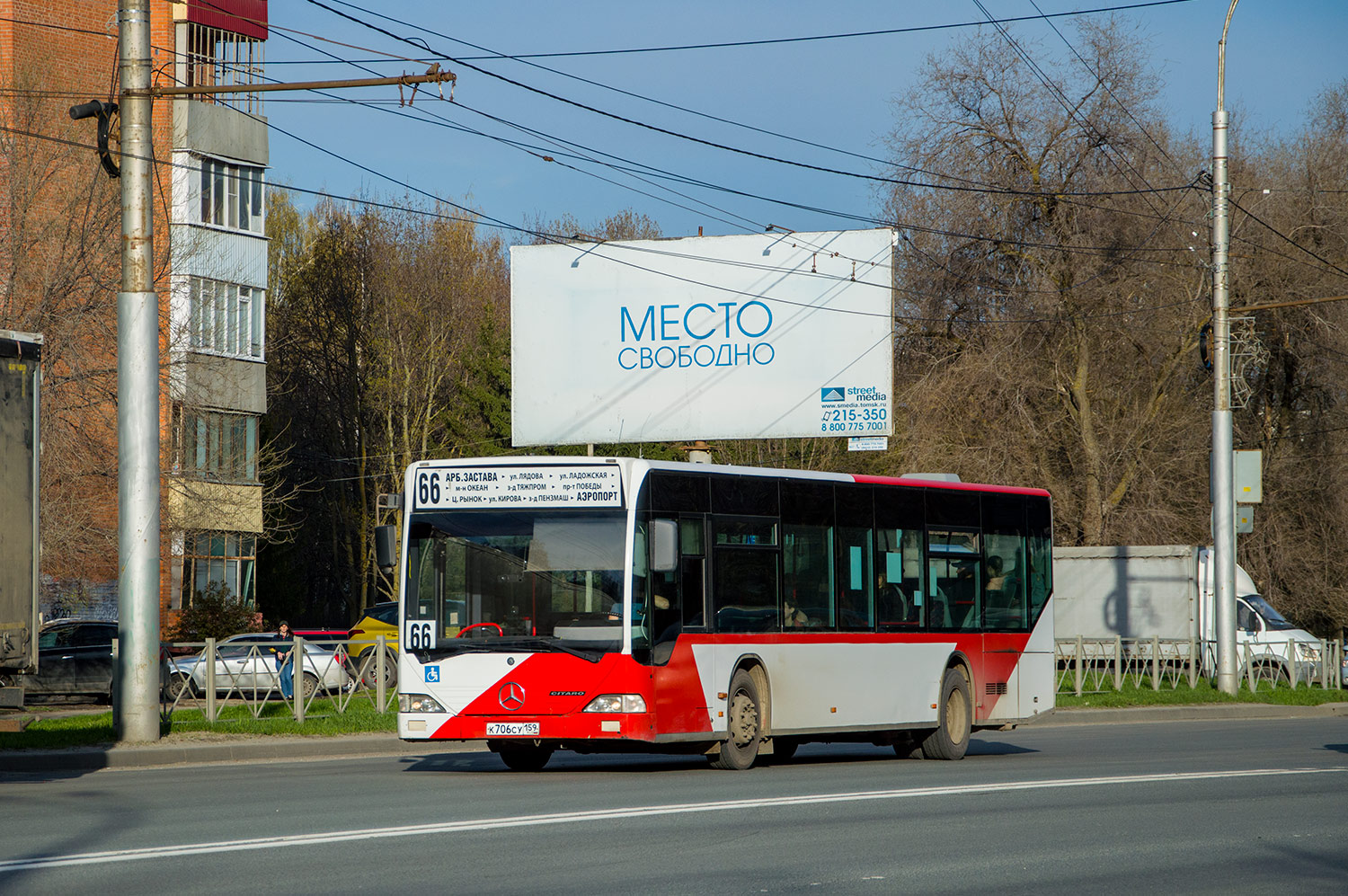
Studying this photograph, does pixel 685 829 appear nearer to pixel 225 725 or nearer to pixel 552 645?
pixel 552 645

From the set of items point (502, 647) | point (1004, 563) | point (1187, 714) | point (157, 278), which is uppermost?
point (157, 278)

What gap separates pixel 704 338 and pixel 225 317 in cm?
1302

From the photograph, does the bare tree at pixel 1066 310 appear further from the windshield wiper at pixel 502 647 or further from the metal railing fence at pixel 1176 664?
the windshield wiper at pixel 502 647

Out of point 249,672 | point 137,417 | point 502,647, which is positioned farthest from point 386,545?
point 249,672

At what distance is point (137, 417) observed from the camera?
17.2 metres

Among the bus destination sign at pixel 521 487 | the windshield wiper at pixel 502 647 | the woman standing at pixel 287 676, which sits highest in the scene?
the bus destination sign at pixel 521 487

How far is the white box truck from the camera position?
34.3 meters

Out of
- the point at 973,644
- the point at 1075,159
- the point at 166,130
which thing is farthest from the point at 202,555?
the point at 973,644

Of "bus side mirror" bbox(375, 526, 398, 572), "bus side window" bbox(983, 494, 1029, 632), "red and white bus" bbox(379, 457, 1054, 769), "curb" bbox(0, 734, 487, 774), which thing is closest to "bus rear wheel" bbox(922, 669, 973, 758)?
"red and white bus" bbox(379, 457, 1054, 769)

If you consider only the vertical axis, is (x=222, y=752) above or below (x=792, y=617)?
below

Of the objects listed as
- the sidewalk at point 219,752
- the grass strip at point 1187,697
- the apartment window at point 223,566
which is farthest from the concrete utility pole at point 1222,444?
the apartment window at point 223,566

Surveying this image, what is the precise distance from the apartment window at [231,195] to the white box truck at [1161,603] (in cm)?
2179

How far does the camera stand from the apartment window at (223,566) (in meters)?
41.2

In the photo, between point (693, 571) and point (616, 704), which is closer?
point (616, 704)
